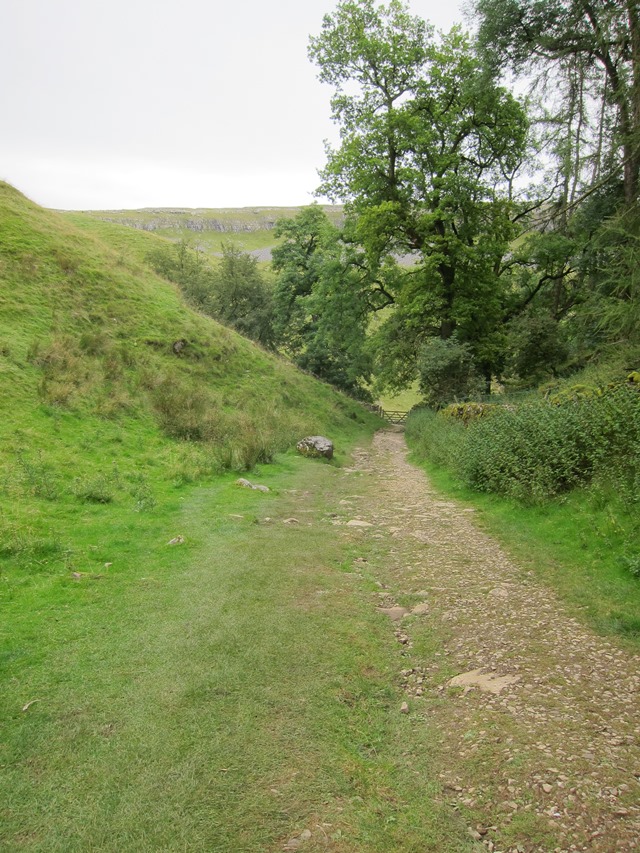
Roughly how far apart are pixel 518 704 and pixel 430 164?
2791 centimetres

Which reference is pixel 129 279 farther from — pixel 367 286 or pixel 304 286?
pixel 304 286

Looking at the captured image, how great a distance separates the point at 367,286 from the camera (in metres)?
32.8

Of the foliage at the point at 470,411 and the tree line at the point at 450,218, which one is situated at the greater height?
the tree line at the point at 450,218

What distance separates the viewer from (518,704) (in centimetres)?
438

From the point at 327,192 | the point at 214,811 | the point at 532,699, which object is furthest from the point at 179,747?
the point at 327,192

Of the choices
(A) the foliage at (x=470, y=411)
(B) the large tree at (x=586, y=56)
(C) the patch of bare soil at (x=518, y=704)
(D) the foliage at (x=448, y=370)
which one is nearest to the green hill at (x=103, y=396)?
(C) the patch of bare soil at (x=518, y=704)

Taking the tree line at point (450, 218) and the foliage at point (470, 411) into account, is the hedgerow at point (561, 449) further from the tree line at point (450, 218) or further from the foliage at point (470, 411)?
the tree line at point (450, 218)

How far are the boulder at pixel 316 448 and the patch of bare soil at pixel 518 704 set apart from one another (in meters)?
10.2

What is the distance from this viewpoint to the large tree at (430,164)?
84.4 ft

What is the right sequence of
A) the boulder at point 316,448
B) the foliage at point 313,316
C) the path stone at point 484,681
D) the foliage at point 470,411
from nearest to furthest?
the path stone at point 484,681 → the foliage at point 470,411 → the boulder at point 316,448 → the foliage at point 313,316

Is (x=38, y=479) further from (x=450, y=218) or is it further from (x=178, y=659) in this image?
(x=450, y=218)

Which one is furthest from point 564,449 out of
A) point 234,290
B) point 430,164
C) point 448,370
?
point 234,290

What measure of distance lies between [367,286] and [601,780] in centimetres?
3163

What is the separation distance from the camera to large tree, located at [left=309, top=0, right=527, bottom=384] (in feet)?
84.4
